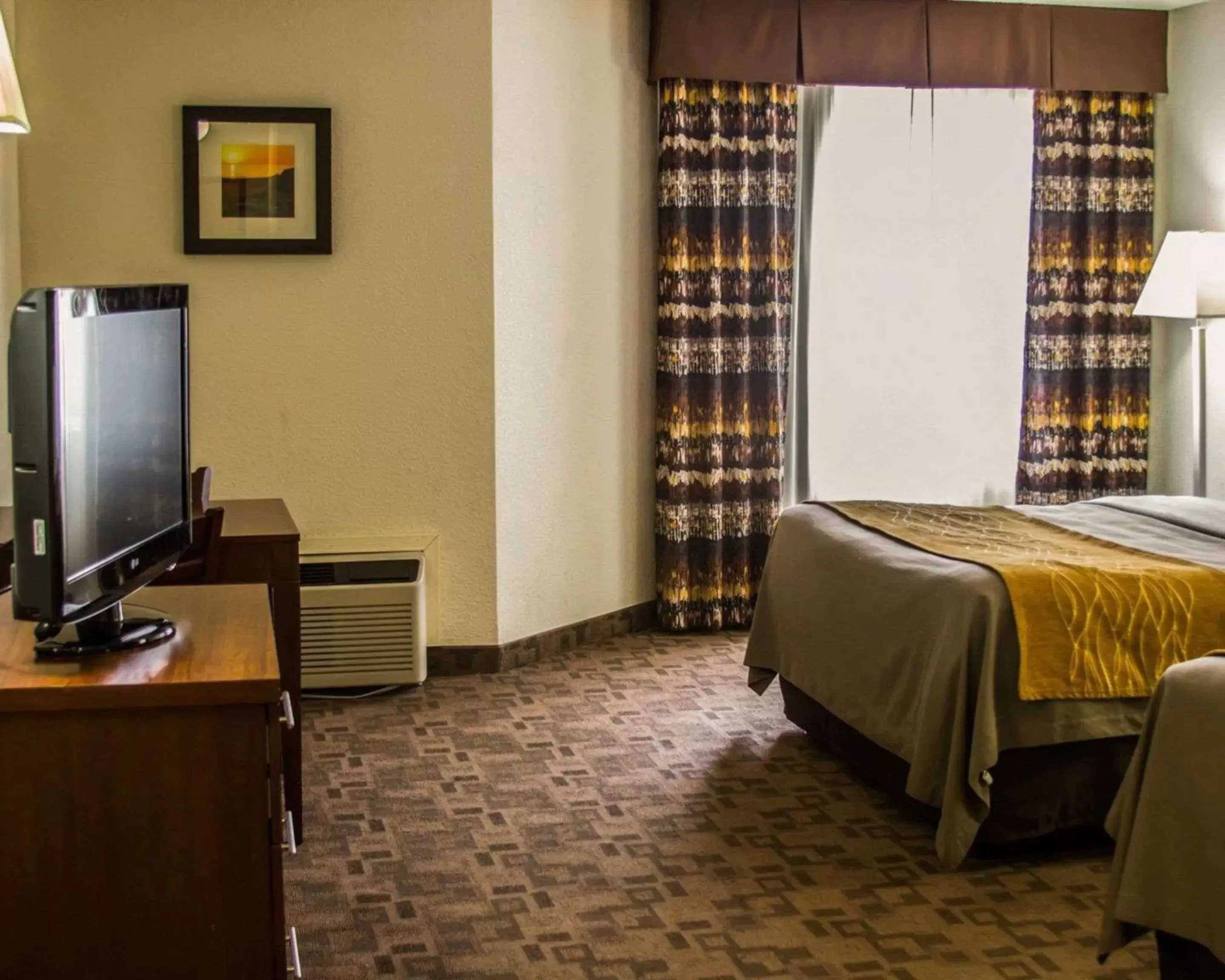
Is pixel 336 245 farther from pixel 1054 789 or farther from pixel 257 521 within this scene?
pixel 1054 789

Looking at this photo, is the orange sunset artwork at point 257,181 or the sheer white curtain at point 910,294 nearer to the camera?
the orange sunset artwork at point 257,181

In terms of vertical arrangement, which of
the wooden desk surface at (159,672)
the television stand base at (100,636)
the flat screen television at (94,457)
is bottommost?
the wooden desk surface at (159,672)

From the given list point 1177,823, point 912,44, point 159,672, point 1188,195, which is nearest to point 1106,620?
point 1177,823

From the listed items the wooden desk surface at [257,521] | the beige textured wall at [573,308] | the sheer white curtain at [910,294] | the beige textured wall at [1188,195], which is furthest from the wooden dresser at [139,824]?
the beige textured wall at [1188,195]

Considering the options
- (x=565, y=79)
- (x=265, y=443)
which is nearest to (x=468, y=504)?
(x=265, y=443)

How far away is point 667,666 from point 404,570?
39.9 inches

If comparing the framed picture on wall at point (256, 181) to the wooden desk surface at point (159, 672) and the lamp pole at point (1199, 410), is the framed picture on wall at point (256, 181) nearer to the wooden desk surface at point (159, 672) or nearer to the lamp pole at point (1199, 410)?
the wooden desk surface at point (159, 672)

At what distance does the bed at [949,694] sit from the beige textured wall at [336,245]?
1.41 m

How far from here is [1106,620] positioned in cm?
340

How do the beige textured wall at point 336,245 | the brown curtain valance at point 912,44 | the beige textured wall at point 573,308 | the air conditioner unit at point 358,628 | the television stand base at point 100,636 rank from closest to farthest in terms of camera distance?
the television stand base at point 100,636, the beige textured wall at point 336,245, the air conditioner unit at point 358,628, the beige textured wall at point 573,308, the brown curtain valance at point 912,44

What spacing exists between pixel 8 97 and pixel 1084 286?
4.33 metres

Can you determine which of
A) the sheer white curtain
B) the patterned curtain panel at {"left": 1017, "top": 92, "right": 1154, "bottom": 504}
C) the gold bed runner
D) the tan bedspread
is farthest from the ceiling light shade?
the patterned curtain panel at {"left": 1017, "top": 92, "right": 1154, "bottom": 504}

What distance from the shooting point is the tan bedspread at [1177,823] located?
8.13 feet

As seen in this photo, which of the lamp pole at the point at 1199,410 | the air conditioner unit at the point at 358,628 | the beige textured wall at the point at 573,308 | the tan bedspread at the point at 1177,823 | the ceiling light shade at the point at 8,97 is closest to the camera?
the tan bedspread at the point at 1177,823
